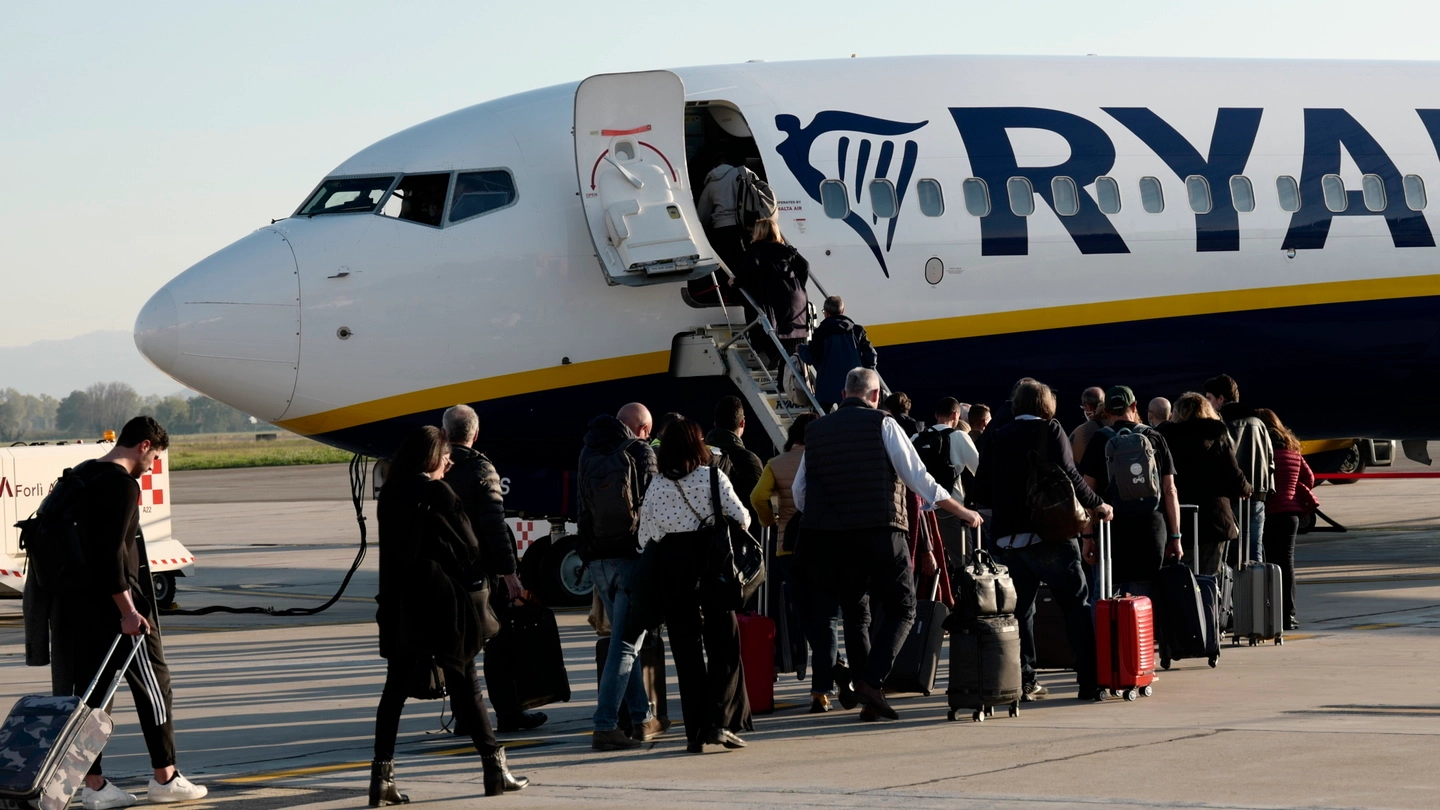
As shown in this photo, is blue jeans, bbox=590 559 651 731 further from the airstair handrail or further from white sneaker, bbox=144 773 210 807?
the airstair handrail

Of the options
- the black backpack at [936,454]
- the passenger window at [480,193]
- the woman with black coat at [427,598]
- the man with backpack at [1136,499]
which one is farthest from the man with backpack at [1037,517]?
the passenger window at [480,193]

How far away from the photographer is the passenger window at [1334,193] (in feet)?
58.2

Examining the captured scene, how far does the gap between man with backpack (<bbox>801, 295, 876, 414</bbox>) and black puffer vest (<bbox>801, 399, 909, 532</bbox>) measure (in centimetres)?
424

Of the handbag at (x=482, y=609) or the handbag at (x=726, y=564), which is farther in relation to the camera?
the handbag at (x=726, y=564)

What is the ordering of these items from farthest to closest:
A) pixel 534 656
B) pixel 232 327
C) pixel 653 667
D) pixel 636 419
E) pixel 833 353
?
pixel 232 327 → pixel 833 353 → pixel 636 419 → pixel 534 656 → pixel 653 667

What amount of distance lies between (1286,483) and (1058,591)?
13.6ft

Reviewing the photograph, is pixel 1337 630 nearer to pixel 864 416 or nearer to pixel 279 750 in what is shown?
pixel 864 416

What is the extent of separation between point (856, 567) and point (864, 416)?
85 centimetres

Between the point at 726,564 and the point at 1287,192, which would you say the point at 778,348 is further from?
the point at 1287,192

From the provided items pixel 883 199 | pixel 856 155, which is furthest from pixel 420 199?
pixel 883 199

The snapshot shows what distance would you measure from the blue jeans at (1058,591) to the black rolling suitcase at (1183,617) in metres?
1.08

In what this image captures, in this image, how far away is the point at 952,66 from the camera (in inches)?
683

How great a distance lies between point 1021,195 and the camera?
55.0ft

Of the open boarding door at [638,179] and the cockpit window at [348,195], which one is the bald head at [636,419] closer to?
the open boarding door at [638,179]
